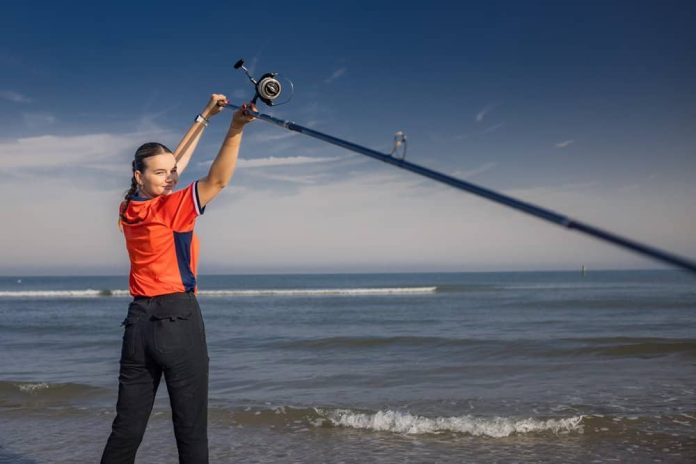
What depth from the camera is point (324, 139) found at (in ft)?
8.48

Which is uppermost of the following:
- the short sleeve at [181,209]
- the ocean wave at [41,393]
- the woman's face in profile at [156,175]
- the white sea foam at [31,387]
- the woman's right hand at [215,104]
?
the woman's right hand at [215,104]

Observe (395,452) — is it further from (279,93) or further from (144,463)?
(279,93)

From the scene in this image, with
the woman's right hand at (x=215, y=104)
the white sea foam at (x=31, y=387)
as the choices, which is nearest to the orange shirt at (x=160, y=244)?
the woman's right hand at (x=215, y=104)

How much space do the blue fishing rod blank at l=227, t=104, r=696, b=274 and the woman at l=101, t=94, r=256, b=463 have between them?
1.90ft

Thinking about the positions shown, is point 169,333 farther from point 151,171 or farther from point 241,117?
point 241,117

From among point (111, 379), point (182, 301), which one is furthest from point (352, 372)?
point (182, 301)

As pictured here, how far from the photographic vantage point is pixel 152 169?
8.79 feet

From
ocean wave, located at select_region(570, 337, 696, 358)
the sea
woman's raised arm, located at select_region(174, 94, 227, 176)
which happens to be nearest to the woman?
woman's raised arm, located at select_region(174, 94, 227, 176)

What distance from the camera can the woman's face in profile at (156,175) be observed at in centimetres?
268

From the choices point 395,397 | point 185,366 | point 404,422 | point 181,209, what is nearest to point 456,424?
point 404,422

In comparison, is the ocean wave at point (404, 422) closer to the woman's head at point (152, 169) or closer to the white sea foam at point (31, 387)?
the white sea foam at point (31, 387)

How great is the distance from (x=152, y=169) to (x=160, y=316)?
2.19 feet

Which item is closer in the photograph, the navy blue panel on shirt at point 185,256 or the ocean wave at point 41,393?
the navy blue panel on shirt at point 185,256

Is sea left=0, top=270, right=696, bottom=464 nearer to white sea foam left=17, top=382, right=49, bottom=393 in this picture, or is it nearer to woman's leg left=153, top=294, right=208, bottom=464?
white sea foam left=17, top=382, right=49, bottom=393
